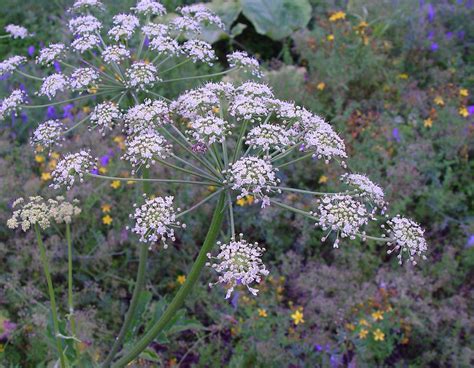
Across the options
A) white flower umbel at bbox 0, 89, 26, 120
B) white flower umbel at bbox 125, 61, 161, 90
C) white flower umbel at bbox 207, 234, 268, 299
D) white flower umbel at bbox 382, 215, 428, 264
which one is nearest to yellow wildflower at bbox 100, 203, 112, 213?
white flower umbel at bbox 0, 89, 26, 120

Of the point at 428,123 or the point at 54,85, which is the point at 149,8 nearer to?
the point at 54,85

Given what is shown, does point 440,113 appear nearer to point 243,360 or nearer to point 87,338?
point 243,360

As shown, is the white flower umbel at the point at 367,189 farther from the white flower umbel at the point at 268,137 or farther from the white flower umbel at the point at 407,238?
the white flower umbel at the point at 268,137

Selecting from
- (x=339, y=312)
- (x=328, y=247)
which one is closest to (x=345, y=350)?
(x=339, y=312)

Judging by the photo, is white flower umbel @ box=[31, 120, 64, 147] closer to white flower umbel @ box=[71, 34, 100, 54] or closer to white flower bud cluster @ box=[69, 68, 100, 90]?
white flower bud cluster @ box=[69, 68, 100, 90]

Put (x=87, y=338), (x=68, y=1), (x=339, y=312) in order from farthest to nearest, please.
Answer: (x=68, y=1) → (x=339, y=312) → (x=87, y=338)

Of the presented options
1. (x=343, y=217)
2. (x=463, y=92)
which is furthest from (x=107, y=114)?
(x=463, y=92)
